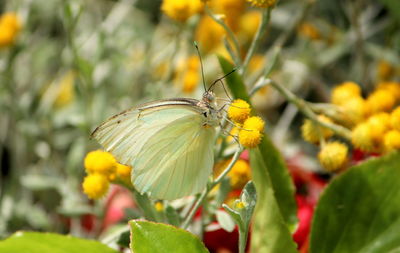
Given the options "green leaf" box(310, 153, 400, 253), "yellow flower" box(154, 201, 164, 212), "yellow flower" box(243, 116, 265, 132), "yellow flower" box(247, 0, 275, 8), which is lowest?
"green leaf" box(310, 153, 400, 253)

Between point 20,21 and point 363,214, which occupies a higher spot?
point 20,21

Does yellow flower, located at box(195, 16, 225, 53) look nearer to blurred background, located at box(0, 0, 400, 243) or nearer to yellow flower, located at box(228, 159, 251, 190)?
blurred background, located at box(0, 0, 400, 243)

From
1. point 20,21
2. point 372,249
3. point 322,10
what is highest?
point 20,21

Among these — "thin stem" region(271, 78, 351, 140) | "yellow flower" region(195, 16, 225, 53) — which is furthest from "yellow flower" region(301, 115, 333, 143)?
"yellow flower" region(195, 16, 225, 53)

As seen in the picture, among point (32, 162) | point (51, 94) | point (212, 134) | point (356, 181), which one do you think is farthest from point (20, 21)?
point (356, 181)

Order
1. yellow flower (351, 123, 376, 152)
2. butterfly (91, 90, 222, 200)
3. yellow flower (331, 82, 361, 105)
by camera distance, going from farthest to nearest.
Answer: yellow flower (331, 82, 361, 105) → yellow flower (351, 123, 376, 152) → butterfly (91, 90, 222, 200)

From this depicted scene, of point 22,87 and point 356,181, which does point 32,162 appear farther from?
point 356,181

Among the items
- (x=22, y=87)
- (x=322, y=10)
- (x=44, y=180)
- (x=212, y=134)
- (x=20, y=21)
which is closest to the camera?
(x=212, y=134)

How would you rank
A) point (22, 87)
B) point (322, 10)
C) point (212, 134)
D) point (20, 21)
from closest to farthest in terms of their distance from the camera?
point (212, 134) → point (20, 21) → point (22, 87) → point (322, 10)
